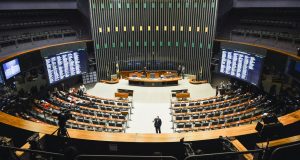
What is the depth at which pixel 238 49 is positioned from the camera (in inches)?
568

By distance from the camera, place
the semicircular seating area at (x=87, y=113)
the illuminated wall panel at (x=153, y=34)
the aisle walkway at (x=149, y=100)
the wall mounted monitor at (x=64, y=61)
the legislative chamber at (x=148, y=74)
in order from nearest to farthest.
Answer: the legislative chamber at (x=148, y=74) < the semicircular seating area at (x=87, y=113) < the aisle walkway at (x=149, y=100) < the wall mounted monitor at (x=64, y=61) < the illuminated wall panel at (x=153, y=34)

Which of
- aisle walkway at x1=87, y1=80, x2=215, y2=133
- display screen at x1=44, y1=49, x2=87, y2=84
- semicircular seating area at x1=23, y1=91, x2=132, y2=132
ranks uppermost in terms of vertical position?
display screen at x1=44, y1=49, x2=87, y2=84

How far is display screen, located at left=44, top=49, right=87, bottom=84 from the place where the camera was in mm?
13637

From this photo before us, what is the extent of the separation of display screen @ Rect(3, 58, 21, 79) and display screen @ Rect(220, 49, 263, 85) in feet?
41.4

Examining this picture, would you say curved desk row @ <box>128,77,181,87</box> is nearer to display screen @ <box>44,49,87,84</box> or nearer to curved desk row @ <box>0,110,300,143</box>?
display screen @ <box>44,49,87,84</box>

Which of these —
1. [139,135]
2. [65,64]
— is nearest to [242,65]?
[139,135]

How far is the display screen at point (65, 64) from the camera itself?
13.6m

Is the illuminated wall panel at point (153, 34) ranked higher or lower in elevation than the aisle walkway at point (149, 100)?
higher

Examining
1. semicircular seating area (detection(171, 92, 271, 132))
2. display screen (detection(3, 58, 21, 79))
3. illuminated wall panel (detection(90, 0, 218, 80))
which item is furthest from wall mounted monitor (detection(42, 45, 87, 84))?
semicircular seating area (detection(171, 92, 271, 132))

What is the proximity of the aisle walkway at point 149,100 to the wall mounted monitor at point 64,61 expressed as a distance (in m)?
2.06

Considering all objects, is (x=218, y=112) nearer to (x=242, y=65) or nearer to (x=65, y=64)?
(x=242, y=65)

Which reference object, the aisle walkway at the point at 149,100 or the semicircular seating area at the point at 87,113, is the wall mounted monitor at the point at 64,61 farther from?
the aisle walkway at the point at 149,100

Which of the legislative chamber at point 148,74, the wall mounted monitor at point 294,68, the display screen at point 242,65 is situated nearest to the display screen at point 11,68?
the legislative chamber at point 148,74

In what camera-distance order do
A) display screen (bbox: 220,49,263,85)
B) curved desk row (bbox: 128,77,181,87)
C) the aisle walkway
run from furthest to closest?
curved desk row (bbox: 128,77,181,87), display screen (bbox: 220,49,263,85), the aisle walkway
